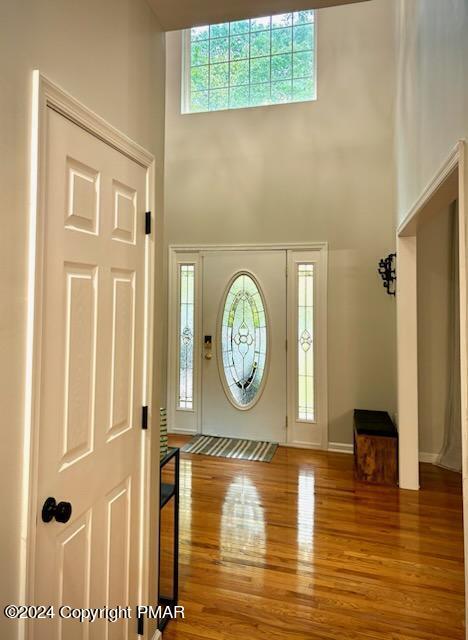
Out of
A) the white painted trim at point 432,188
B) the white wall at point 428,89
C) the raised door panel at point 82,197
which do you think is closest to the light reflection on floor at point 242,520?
the raised door panel at point 82,197

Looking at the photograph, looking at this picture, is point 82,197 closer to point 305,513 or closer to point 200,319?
point 305,513

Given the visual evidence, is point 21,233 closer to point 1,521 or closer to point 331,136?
point 1,521

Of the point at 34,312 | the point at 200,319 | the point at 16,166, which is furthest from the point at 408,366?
the point at 16,166

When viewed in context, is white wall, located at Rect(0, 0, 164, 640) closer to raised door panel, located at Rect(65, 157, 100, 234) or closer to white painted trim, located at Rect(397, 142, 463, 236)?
raised door panel, located at Rect(65, 157, 100, 234)

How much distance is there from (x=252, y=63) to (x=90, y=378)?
4.75 metres

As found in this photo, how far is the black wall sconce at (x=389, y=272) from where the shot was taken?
4.14 metres

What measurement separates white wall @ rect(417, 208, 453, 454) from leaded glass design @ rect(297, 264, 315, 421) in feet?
3.59

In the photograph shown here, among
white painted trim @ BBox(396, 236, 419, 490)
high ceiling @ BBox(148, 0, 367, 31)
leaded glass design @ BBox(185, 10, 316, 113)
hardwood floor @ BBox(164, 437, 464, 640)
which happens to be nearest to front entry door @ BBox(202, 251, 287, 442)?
hardwood floor @ BBox(164, 437, 464, 640)

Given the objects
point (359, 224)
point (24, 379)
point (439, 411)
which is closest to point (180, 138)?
point (359, 224)

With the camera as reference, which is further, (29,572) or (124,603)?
(124,603)

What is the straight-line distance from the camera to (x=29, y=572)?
1.01 meters

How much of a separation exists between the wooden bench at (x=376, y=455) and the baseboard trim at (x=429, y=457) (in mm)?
782

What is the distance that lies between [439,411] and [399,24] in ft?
11.6

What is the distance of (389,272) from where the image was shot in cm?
416
